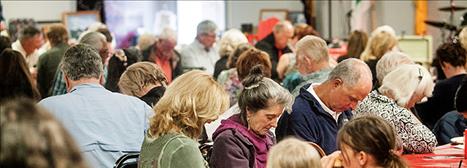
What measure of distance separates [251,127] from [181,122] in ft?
2.38

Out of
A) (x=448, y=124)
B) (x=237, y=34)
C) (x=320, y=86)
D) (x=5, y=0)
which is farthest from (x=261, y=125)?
(x=5, y=0)

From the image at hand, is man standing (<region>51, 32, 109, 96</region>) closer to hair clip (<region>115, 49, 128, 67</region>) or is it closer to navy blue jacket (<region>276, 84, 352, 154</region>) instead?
hair clip (<region>115, 49, 128, 67</region>)

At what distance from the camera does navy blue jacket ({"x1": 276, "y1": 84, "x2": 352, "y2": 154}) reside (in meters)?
5.00

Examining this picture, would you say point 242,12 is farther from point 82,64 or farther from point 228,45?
point 82,64

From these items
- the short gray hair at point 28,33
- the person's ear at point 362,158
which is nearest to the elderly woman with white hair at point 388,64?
the person's ear at point 362,158

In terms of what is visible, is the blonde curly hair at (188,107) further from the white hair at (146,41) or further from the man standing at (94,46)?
the white hair at (146,41)

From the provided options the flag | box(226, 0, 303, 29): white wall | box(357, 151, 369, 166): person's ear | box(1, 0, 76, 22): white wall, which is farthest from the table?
box(226, 0, 303, 29): white wall

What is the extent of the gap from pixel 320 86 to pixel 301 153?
198 centimetres

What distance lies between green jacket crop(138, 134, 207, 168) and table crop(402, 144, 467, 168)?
1.33 m

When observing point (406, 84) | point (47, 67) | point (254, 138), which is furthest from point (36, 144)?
point (47, 67)

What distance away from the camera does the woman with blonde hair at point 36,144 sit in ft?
4.84

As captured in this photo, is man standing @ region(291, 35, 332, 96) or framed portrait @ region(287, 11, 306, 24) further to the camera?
framed portrait @ region(287, 11, 306, 24)

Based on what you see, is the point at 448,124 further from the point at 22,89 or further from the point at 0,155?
the point at 0,155

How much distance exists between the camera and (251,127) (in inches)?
181
